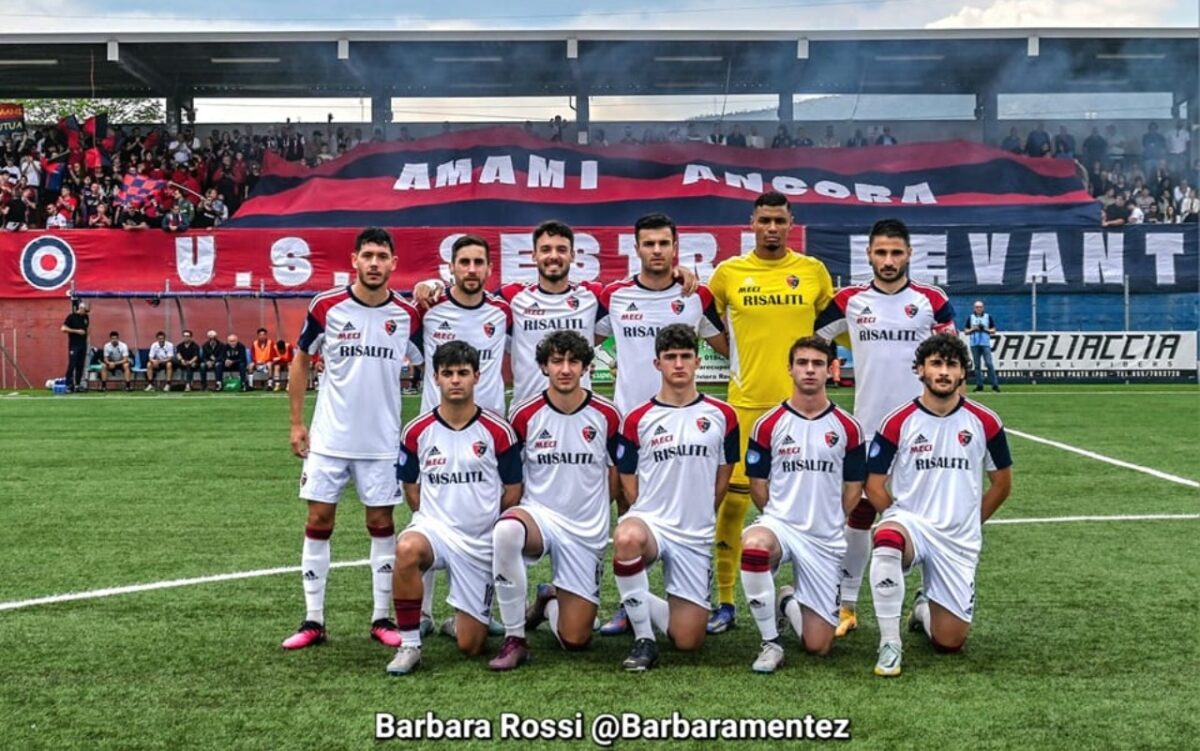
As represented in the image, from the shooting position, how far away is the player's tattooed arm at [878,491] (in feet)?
19.6

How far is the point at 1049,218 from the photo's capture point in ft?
92.1

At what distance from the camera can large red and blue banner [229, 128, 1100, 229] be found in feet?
92.1

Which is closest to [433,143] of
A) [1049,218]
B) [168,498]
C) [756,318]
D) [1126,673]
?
[1049,218]

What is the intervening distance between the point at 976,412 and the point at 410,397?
1737cm

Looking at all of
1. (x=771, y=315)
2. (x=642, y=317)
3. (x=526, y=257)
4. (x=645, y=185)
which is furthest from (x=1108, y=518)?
(x=645, y=185)

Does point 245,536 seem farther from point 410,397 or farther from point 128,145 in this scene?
point 128,145

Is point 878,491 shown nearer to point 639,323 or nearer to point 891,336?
point 891,336

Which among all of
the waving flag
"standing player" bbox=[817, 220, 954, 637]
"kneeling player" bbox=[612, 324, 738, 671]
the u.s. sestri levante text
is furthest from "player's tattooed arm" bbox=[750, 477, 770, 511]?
the waving flag

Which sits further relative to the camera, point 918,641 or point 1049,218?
point 1049,218

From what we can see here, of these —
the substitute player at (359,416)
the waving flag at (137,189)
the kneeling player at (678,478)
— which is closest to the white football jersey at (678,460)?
the kneeling player at (678,478)

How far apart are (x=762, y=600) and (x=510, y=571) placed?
105 centimetres

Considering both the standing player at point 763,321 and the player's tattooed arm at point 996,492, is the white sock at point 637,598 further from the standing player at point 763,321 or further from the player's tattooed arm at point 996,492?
the player's tattooed arm at point 996,492

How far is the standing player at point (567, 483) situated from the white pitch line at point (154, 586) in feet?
6.07

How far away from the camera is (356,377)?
624cm
